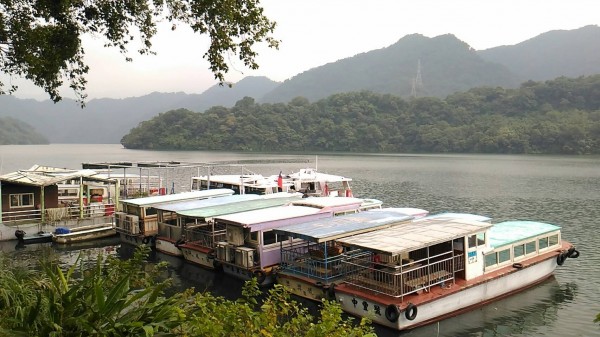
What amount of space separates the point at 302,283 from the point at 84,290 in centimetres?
1231

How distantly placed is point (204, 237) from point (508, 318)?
15.0 m

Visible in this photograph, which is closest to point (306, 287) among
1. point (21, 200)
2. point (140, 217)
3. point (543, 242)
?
point (543, 242)

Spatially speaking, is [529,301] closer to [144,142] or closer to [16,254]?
[16,254]

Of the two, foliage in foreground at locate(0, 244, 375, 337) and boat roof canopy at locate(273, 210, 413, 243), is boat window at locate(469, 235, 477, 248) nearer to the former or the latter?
boat roof canopy at locate(273, 210, 413, 243)

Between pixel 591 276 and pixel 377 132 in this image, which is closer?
pixel 591 276

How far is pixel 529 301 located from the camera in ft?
68.1

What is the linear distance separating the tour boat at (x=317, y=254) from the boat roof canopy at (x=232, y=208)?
4.34 meters

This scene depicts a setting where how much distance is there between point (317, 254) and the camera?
20266 millimetres

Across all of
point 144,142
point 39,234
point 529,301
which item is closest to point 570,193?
point 529,301

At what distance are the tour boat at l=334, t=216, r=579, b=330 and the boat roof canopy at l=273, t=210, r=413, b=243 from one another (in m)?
0.76

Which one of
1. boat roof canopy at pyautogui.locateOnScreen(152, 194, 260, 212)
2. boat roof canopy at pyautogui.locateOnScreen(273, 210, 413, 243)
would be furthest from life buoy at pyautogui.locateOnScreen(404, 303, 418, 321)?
boat roof canopy at pyautogui.locateOnScreen(152, 194, 260, 212)

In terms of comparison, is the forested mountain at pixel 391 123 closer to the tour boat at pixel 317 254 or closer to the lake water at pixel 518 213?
the lake water at pixel 518 213

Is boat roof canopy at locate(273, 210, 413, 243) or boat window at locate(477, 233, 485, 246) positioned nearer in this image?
boat roof canopy at locate(273, 210, 413, 243)

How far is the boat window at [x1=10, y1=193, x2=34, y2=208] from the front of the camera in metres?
31.2
